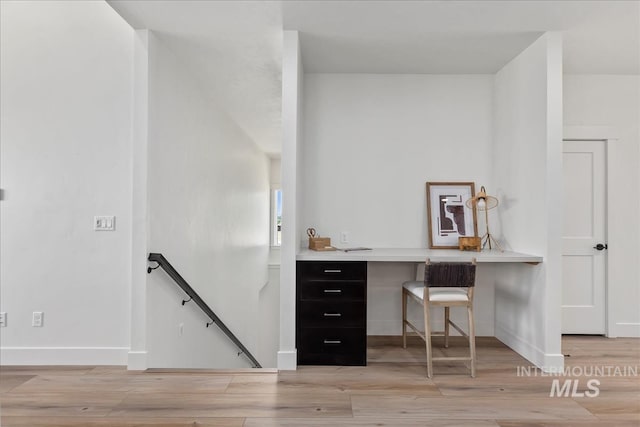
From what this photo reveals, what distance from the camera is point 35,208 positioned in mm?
3426

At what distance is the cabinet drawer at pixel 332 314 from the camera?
11.2 ft

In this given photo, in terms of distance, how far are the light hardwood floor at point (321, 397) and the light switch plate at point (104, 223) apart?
1.07 meters

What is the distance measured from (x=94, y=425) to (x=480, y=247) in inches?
127

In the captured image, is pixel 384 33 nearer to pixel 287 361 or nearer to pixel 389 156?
pixel 389 156

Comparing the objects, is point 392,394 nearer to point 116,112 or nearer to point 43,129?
point 116,112

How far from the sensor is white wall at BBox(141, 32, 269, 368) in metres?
3.48

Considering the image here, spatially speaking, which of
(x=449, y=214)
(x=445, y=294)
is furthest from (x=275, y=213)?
(x=445, y=294)

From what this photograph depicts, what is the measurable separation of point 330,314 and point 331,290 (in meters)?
0.19

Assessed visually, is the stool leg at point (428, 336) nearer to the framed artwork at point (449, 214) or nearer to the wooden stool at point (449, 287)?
the wooden stool at point (449, 287)

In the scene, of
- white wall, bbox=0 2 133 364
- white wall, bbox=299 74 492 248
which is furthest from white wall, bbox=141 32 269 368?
white wall, bbox=299 74 492 248

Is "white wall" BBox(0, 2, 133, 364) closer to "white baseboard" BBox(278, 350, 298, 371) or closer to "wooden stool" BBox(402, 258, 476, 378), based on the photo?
"white baseboard" BBox(278, 350, 298, 371)

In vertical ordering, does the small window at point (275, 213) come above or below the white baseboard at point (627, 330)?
above

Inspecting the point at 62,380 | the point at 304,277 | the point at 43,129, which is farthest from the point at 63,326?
the point at 304,277

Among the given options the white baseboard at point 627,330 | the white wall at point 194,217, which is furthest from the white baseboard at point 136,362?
the white baseboard at point 627,330
